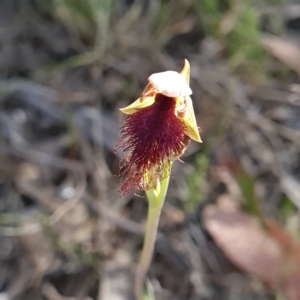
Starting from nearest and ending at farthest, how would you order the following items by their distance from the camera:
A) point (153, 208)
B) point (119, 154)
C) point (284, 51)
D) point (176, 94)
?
1. point (176, 94)
2. point (153, 208)
3. point (119, 154)
4. point (284, 51)

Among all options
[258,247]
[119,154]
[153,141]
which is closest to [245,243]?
[258,247]

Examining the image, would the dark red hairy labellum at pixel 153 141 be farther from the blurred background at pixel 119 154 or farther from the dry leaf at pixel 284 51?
the dry leaf at pixel 284 51

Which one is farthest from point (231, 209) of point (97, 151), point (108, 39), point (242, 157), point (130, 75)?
point (108, 39)

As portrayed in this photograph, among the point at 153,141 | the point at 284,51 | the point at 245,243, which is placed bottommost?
the point at 245,243

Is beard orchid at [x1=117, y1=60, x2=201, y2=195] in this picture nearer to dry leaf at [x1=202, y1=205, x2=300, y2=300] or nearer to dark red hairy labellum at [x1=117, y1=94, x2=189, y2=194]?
dark red hairy labellum at [x1=117, y1=94, x2=189, y2=194]

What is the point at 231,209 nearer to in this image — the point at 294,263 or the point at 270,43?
the point at 294,263

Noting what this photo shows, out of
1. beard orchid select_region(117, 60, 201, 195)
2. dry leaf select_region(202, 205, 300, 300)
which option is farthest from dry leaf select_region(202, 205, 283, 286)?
beard orchid select_region(117, 60, 201, 195)

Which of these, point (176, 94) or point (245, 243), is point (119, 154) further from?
point (176, 94)
